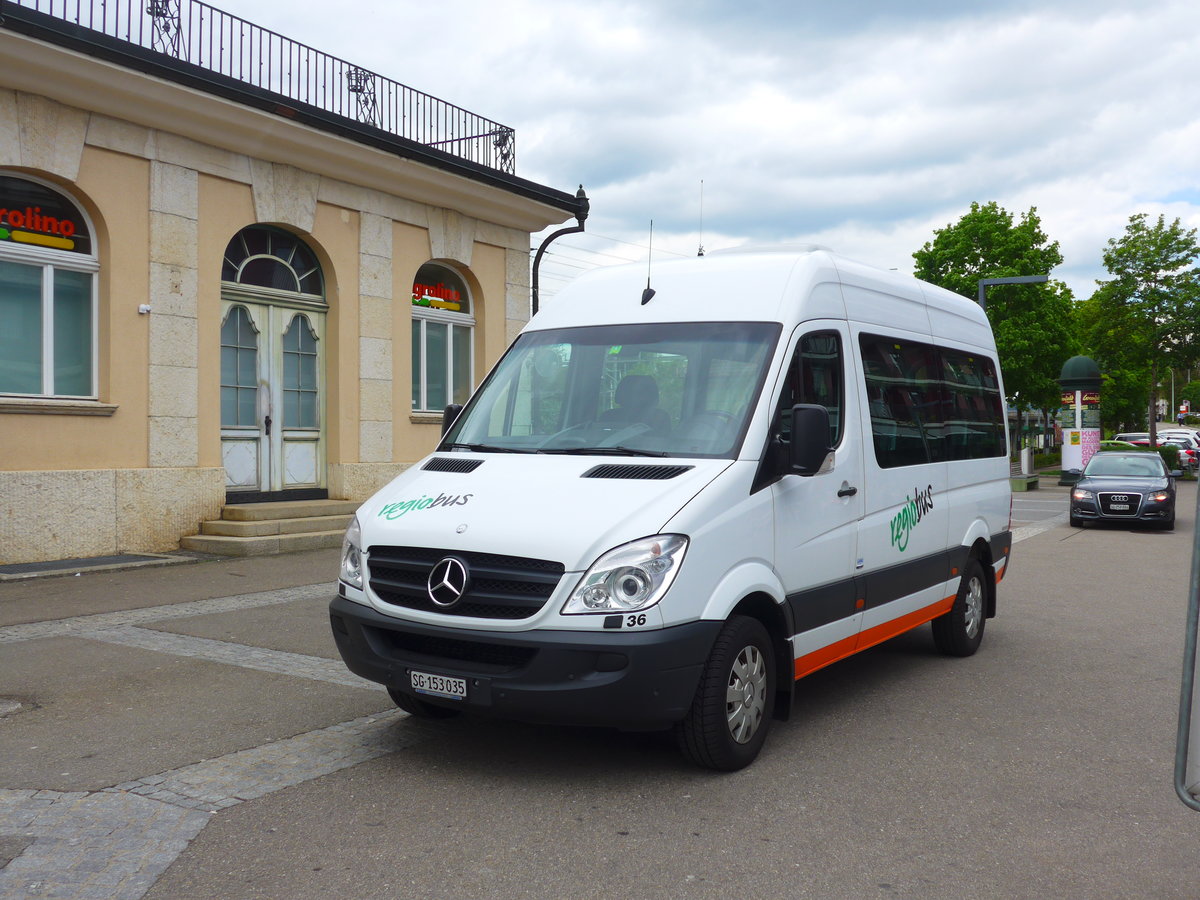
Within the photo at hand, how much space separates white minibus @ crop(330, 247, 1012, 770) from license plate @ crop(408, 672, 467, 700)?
1 cm

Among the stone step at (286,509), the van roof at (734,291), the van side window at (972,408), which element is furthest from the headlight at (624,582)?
the stone step at (286,509)

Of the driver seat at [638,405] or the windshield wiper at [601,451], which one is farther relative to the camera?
the driver seat at [638,405]

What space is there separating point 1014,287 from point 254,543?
38310 millimetres

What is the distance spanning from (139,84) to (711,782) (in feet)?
35.5

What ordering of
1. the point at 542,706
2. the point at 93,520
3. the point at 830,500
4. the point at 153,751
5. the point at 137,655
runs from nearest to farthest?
1. the point at 542,706
2. the point at 153,751
3. the point at 830,500
4. the point at 137,655
5. the point at 93,520

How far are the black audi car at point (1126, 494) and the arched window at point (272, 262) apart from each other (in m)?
13.3

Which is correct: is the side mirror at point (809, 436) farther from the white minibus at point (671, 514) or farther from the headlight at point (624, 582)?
the headlight at point (624, 582)

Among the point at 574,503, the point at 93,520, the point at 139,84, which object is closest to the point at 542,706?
the point at 574,503

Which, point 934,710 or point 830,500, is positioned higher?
point 830,500

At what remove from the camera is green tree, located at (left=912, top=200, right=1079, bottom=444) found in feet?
144

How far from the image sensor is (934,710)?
20.8 ft

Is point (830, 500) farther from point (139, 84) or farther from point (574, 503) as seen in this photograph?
point (139, 84)

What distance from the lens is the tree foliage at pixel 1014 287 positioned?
44.0m

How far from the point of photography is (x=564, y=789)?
481 centimetres
